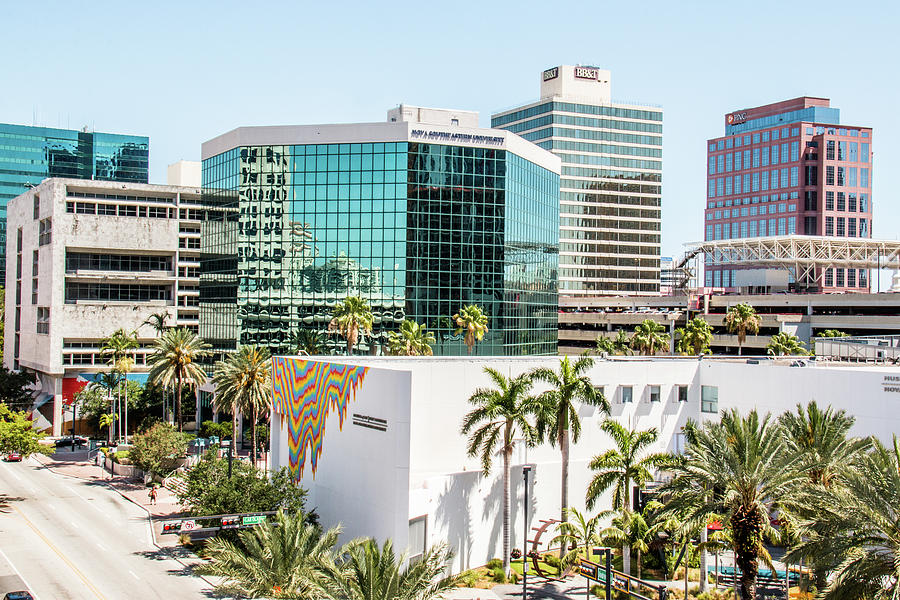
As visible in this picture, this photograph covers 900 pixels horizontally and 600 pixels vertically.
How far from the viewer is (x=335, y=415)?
51.7m

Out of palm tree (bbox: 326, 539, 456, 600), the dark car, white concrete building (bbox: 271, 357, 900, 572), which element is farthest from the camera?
the dark car

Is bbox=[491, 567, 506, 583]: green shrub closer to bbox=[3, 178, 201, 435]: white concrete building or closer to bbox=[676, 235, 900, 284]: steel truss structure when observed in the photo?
bbox=[3, 178, 201, 435]: white concrete building

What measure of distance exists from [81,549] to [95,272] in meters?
65.5

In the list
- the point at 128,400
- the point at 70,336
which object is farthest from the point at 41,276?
the point at 128,400

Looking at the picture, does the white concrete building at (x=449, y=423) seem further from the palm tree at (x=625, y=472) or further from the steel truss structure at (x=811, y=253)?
the steel truss structure at (x=811, y=253)

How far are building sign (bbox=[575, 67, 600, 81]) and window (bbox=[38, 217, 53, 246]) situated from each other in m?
109

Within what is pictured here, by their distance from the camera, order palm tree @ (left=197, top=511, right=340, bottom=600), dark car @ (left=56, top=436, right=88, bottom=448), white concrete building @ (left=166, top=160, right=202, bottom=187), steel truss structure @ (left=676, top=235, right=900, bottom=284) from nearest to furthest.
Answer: palm tree @ (left=197, top=511, right=340, bottom=600) < dark car @ (left=56, top=436, right=88, bottom=448) < steel truss structure @ (left=676, top=235, right=900, bottom=284) < white concrete building @ (left=166, top=160, right=202, bottom=187)

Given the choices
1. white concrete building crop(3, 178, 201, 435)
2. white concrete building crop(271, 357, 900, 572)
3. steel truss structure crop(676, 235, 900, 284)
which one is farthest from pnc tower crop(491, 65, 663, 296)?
white concrete building crop(271, 357, 900, 572)

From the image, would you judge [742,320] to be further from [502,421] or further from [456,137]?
[502,421]

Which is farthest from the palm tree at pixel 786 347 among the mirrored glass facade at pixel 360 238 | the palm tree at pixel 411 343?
the palm tree at pixel 411 343

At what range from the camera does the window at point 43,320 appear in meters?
112

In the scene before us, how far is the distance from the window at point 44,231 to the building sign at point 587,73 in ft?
357

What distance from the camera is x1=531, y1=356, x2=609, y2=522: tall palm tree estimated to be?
48.9 metres

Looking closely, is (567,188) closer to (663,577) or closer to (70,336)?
(70,336)
